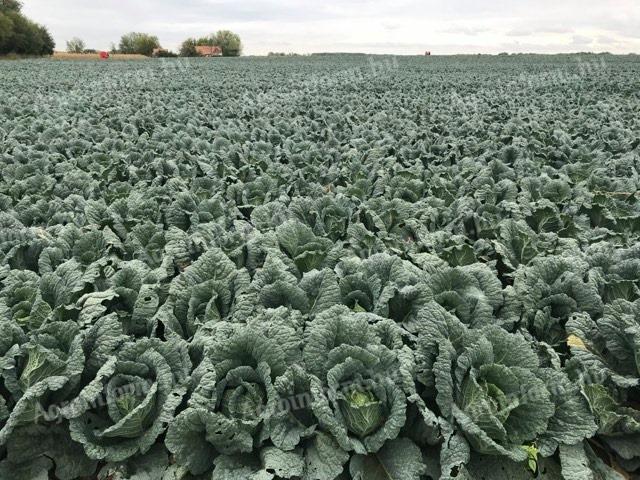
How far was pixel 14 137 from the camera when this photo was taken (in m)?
8.81

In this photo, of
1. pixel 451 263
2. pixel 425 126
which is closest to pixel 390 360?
pixel 451 263

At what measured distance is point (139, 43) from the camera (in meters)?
109

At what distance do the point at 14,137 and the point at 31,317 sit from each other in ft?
23.2

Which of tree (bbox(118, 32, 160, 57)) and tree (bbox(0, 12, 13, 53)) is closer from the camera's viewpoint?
tree (bbox(0, 12, 13, 53))

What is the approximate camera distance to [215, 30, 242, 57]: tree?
108 meters

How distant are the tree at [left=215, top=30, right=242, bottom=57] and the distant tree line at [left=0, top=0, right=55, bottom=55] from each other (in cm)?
3795

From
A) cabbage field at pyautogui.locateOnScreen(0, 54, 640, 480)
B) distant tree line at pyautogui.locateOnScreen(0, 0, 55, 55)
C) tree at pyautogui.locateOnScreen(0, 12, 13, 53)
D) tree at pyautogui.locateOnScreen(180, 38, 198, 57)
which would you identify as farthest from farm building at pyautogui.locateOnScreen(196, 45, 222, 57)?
cabbage field at pyautogui.locateOnScreen(0, 54, 640, 480)

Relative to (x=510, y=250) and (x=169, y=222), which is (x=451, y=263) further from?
(x=169, y=222)

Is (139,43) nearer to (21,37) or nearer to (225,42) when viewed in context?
(225,42)

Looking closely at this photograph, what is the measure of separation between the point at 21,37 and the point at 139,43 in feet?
134

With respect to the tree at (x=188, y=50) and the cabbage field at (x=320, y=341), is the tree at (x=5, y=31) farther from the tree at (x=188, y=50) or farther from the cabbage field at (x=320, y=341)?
the cabbage field at (x=320, y=341)

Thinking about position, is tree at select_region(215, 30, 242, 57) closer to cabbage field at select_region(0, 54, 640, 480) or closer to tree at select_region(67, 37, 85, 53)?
tree at select_region(67, 37, 85, 53)

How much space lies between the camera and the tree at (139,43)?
107 meters

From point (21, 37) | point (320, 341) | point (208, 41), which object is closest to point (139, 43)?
point (208, 41)
